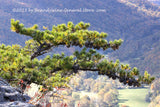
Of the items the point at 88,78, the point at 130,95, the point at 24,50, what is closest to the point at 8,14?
the point at 88,78

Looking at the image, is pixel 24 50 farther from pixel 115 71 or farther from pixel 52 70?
pixel 115 71

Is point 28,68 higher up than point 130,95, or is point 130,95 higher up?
point 28,68

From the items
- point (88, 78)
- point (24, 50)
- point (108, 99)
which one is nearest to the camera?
point (24, 50)

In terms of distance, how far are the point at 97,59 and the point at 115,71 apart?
106cm

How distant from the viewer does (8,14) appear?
19438 cm

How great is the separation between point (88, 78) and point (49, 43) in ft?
443

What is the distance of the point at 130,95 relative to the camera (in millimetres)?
134375

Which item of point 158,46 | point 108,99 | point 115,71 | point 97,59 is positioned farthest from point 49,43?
point 158,46

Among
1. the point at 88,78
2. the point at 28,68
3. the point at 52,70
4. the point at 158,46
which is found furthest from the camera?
the point at 158,46

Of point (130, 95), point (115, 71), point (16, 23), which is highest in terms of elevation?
point (16, 23)

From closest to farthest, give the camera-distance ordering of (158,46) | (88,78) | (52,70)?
(52,70), (88,78), (158,46)

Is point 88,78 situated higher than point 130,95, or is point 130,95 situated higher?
point 88,78

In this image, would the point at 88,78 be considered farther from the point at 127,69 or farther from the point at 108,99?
the point at 127,69

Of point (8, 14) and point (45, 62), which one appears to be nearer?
point (45, 62)
